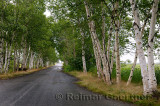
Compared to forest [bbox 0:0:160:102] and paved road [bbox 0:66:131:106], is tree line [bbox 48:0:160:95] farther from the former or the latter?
paved road [bbox 0:66:131:106]

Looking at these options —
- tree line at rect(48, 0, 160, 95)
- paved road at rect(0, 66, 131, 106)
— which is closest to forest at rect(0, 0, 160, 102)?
tree line at rect(48, 0, 160, 95)

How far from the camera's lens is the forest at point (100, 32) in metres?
5.42

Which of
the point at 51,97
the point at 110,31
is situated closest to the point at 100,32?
the point at 110,31

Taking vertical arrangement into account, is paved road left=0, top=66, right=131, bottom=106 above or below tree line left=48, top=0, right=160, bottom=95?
below

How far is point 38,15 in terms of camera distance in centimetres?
2252

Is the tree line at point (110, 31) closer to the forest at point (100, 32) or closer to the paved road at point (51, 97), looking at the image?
the forest at point (100, 32)

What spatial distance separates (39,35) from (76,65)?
10.3m

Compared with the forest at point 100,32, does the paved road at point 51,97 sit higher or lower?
lower

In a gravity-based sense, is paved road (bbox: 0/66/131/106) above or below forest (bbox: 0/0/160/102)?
below

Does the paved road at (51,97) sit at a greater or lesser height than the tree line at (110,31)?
lesser

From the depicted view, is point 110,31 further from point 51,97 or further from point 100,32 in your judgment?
point 51,97

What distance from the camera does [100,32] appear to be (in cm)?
1320

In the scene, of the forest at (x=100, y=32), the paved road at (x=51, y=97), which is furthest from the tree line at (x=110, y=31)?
the paved road at (x=51, y=97)

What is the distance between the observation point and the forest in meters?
5.42
